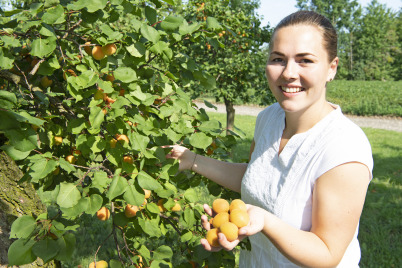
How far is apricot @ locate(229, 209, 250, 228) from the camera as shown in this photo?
1.14 m

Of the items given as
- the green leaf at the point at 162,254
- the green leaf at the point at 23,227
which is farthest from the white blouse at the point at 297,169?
the green leaf at the point at 23,227

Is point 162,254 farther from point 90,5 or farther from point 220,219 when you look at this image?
point 90,5

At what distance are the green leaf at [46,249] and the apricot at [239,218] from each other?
0.61 meters

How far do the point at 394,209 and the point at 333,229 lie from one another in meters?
4.41

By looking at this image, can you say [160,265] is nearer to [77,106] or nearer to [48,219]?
[48,219]

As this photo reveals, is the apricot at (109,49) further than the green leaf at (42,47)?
Yes

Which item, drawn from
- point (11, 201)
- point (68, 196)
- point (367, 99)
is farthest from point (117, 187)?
point (367, 99)

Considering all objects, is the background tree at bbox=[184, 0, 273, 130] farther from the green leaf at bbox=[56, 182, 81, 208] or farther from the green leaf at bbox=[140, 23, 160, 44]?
the green leaf at bbox=[56, 182, 81, 208]

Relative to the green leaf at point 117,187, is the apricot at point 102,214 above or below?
below

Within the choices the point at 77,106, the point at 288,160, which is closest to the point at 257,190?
the point at 288,160

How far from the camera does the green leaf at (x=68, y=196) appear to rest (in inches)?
47.7

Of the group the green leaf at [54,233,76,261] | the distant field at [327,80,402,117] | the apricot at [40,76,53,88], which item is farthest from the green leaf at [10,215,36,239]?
the distant field at [327,80,402,117]

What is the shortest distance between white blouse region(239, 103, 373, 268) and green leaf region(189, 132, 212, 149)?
0.79 ft

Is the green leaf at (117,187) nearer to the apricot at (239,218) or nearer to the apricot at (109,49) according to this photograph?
the apricot at (239,218)
